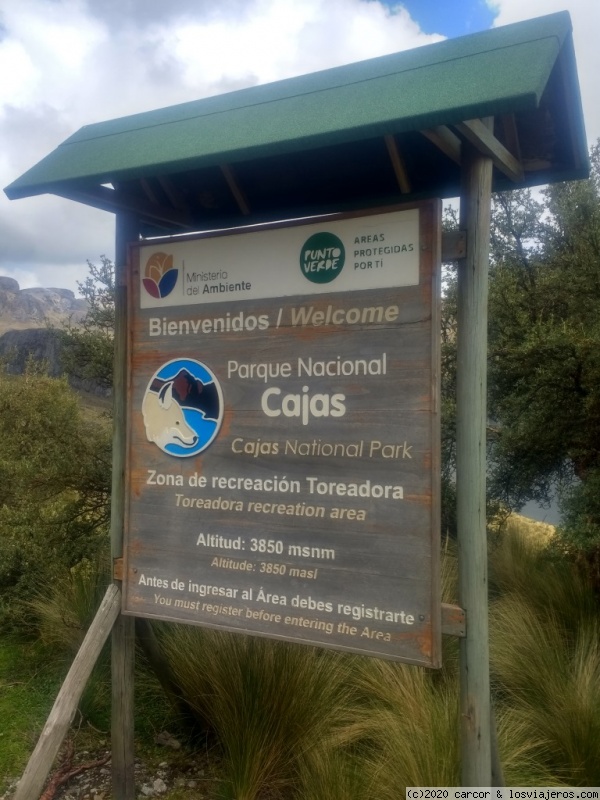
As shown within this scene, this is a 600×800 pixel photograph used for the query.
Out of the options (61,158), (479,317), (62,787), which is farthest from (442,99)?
(62,787)

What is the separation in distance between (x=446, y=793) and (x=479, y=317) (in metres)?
2.20

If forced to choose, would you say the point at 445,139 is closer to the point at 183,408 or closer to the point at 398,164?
the point at 398,164

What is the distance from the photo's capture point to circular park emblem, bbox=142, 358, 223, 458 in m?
3.25

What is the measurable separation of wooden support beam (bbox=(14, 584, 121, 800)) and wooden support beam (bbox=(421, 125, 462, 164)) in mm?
2723

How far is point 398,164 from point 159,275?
1.38m

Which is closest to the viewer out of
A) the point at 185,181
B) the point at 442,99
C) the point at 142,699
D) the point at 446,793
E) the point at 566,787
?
the point at 442,99

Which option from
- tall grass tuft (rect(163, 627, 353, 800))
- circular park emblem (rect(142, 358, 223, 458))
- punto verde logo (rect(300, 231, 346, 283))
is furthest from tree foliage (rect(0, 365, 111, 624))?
punto verde logo (rect(300, 231, 346, 283))

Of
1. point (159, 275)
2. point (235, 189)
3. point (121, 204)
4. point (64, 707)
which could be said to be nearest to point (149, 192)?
point (121, 204)

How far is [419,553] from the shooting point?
2727 millimetres

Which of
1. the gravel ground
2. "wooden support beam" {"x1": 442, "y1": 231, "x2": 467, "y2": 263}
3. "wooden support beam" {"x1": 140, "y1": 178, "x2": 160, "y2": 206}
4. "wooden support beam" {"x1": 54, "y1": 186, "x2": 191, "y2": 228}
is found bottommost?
the gravel ground

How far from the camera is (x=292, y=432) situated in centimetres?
303

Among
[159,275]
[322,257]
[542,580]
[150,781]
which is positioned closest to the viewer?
[322,257]

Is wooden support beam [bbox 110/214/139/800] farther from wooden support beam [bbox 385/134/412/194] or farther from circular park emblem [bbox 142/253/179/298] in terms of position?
wooden support beam [bbox 385/134/412/194]

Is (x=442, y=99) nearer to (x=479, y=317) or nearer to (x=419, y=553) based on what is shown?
(x=479, y=317)
